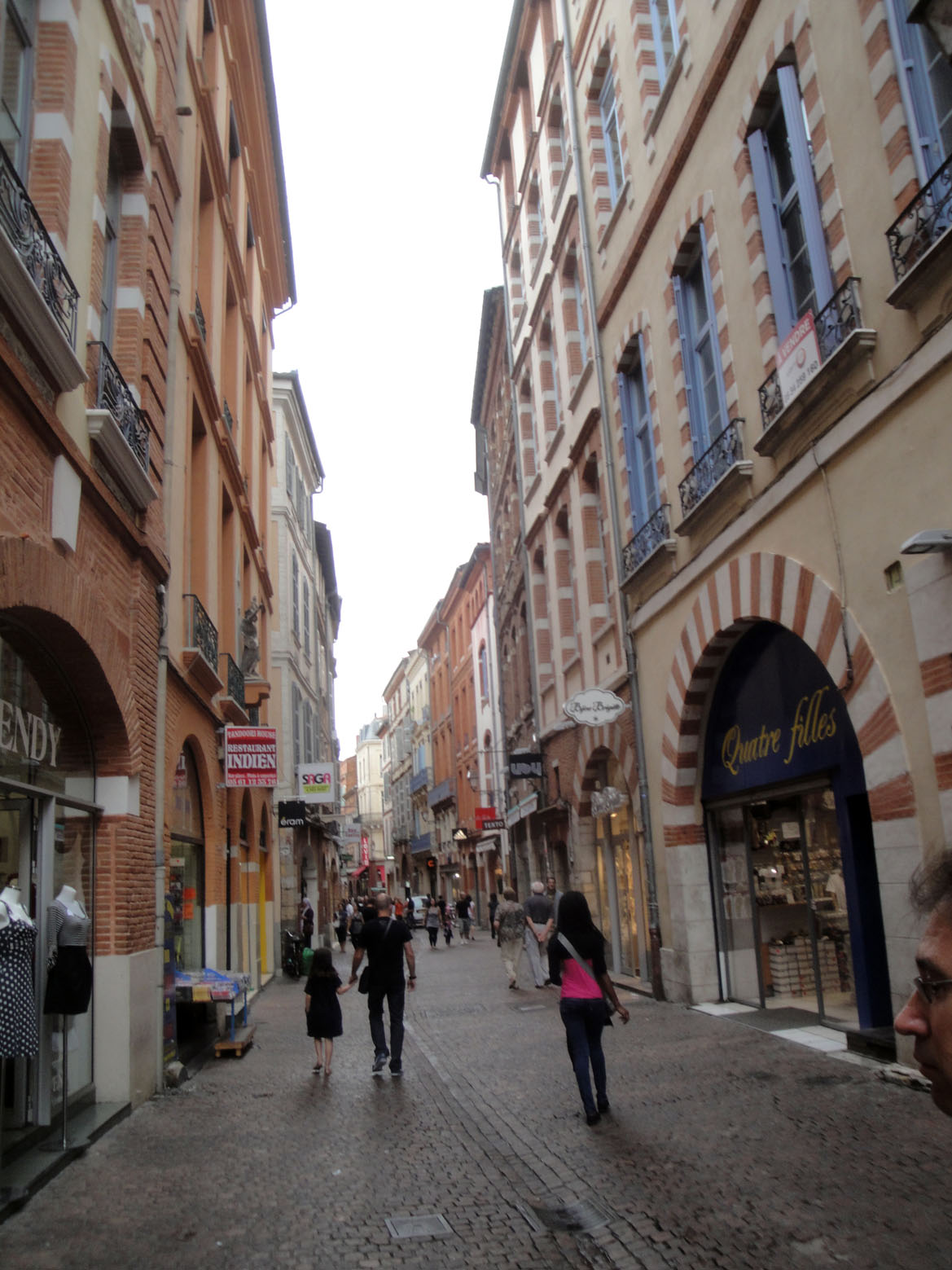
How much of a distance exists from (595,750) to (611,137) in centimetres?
962

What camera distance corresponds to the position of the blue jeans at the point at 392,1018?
34.1 ft

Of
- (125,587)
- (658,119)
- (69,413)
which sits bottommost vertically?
(125,587)

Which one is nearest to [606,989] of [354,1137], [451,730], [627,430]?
[354,1137]

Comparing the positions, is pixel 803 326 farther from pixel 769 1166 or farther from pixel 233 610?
pixel 233 610

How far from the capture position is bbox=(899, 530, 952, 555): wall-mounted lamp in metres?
7.13

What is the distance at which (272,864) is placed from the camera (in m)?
24.0

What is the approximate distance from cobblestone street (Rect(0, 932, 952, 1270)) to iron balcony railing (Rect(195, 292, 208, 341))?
29.0 feet

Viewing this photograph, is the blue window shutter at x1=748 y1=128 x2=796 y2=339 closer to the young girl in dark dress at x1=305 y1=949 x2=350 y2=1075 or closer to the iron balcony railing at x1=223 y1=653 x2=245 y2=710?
the young girl in dark dress at x1=305 y1=949 x2=350 y2=1075

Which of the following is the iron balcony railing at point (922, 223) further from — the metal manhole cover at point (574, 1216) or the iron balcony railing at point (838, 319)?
the metal manhole cover at point (574, 1216)

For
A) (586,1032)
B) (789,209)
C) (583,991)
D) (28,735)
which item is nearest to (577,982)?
(583,991)

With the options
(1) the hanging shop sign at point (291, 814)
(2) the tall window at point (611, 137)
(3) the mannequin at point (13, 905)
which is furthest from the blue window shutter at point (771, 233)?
(1) the hanging shop sign at point (291, 814)

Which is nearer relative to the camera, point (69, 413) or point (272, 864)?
point (69, 413)

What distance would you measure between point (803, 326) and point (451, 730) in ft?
147

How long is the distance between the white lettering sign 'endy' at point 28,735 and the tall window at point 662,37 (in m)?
11.2
